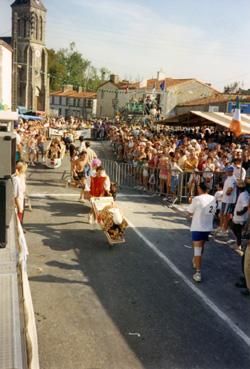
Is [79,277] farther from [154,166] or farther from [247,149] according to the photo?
[154,166]

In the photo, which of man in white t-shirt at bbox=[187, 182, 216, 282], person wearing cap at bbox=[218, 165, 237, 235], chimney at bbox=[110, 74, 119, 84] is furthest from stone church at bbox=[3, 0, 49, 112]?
man in white t-shirt at bbox=[187, 182, 216, 282]

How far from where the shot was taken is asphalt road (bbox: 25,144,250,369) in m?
5.19

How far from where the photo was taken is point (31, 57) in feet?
266

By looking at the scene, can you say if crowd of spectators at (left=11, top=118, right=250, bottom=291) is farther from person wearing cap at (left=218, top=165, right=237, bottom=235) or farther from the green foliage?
the green foliage

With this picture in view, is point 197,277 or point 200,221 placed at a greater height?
point 200,221

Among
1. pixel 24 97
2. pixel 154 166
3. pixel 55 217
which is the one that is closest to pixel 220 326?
pixel 55 217

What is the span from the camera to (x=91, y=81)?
124 m

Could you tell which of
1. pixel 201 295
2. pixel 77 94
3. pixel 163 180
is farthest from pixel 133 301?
pixel 77 94

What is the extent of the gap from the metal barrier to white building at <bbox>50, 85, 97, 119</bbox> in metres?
80.6

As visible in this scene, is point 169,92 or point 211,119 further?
point 169,92

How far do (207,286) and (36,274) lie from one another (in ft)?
10.3

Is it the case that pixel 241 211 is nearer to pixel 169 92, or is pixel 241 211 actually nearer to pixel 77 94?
pixel 169 92

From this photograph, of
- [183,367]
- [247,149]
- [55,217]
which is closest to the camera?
[183,367]

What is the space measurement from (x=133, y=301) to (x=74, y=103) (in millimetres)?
98185
